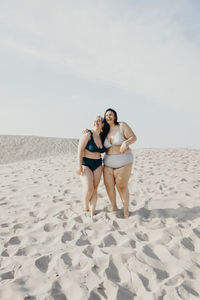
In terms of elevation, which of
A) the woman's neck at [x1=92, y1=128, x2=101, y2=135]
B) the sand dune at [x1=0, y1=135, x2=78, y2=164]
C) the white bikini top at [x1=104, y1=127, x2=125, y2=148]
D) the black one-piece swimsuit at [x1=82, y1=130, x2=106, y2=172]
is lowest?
the sand dune at [x1=0, y1=135, x2=78, y2=164]

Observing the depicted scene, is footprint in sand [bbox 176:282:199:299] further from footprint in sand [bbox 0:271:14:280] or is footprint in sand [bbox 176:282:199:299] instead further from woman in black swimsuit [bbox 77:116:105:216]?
woman in black swimsuit [bbox 77:116:105:216]

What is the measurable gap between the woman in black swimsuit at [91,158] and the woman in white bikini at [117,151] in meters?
0.12

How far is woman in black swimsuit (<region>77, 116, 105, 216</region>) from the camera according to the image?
4.54 metres

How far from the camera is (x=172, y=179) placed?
7633 millimetres

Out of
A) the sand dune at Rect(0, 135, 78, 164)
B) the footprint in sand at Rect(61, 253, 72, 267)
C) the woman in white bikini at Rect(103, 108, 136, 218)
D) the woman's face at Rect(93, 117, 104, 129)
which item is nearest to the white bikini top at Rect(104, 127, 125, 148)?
the woman in white bikini at Rect(103, 108, 136, 218)

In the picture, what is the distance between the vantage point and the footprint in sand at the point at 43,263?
9.96 feet

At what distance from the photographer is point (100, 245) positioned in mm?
3576

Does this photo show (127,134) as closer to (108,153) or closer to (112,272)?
(108,153)

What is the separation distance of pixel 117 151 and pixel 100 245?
1.59m

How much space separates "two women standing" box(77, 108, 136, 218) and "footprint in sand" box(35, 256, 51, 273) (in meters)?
1.57

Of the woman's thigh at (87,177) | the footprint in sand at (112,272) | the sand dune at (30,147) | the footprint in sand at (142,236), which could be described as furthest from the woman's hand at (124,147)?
the sand dune at (30,147)

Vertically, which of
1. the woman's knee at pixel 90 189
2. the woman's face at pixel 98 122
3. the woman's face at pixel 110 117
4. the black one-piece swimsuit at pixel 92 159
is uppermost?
the woman's face at pixel 110 117

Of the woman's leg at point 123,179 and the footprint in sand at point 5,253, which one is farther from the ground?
the woman's leg at point 123,179

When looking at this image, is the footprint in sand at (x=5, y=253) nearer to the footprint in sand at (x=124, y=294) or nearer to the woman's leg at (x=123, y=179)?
the footprint in sand at (x=124, y=294)
